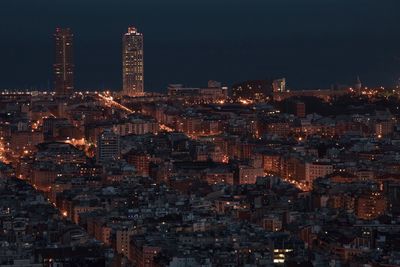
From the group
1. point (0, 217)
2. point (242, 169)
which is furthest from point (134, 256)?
point (242, 169)

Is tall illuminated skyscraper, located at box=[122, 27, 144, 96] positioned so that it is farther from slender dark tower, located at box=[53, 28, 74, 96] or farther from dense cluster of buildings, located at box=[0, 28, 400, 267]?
dense cluster of buildings, located at box=[0, 28, 400, 267]

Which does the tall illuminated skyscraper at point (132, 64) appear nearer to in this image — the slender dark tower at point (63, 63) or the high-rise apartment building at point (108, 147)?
the slender dark tower at point (63, 63)

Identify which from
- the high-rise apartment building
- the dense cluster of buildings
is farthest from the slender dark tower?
the high-rise apartment building

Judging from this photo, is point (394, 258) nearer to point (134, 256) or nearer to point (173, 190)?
point (134, 256)

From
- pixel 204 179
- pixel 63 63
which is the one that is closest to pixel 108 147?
pixel 204 179

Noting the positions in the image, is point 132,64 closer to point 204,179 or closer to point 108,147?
point 108,147
